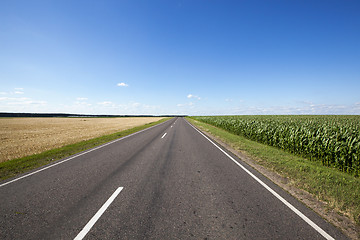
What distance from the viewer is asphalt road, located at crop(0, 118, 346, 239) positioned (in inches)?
106

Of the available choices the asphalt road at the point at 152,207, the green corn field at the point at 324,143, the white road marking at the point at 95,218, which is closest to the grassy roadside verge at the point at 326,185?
the asphalt road at the point at 152,207

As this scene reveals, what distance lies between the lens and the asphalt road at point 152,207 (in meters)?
2.69

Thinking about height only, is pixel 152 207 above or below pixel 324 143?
below

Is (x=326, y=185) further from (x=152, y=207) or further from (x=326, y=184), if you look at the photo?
(x=152, y=207)

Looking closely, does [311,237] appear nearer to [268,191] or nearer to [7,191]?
[268,191]

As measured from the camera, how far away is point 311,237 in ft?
8.57

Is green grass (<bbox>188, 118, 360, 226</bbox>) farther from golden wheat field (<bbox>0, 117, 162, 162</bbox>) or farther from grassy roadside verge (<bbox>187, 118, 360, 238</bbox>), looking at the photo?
golden wheat field (<bbox>0, 117, 162, 162</bbox>)

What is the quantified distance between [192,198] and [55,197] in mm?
3454

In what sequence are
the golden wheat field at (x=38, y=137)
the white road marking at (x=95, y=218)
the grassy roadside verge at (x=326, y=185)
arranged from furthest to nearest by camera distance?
the golden wheat field at (x=38, y=137) < the grassy roadside verge at (x=326, y=185) < the white road marking at (x=95, y=218)

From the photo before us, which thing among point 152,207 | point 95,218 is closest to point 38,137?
point 95,218

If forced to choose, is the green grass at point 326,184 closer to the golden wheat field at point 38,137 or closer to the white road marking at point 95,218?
the white road marking at point 95,218

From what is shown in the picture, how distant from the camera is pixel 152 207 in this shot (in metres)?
3.40

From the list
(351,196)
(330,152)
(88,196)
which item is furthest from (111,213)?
(330,152)

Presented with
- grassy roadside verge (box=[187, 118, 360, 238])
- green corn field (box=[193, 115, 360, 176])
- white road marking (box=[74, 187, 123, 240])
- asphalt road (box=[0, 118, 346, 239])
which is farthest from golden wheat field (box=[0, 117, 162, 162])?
green corn field (box=[193, 115, 360, 176])
